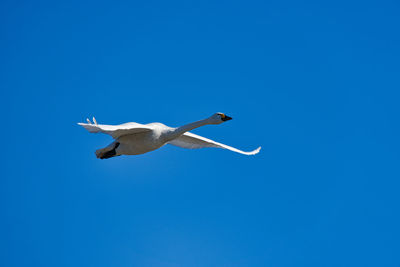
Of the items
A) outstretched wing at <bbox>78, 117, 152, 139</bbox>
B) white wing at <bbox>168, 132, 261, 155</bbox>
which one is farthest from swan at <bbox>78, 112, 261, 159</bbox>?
white wing at <bbox>168, 132, 261, 155</bbox>

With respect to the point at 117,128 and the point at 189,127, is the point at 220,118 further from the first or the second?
the point at 117,128

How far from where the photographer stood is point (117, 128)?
16.1 meters

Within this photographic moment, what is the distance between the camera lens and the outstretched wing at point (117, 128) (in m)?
15.6

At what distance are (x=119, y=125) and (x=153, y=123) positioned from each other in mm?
2293

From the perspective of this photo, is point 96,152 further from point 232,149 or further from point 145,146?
point 232,149

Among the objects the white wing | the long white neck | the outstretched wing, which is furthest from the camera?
the white wing

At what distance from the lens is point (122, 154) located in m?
19.5

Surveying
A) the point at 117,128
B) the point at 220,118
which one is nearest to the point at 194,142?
the point at 220,118

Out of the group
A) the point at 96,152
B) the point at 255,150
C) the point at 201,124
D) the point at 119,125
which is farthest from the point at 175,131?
the point at 255,150

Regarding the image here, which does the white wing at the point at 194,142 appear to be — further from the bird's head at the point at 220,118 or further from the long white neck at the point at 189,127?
the bird's head at the point at 220,118

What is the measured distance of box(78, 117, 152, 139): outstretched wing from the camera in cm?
1559

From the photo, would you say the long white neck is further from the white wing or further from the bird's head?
the white wing

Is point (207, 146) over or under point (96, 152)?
over

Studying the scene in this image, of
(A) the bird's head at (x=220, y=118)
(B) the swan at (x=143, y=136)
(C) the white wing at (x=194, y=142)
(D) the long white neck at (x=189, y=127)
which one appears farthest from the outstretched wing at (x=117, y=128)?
(C) the white wing at (x=194, y=142)
